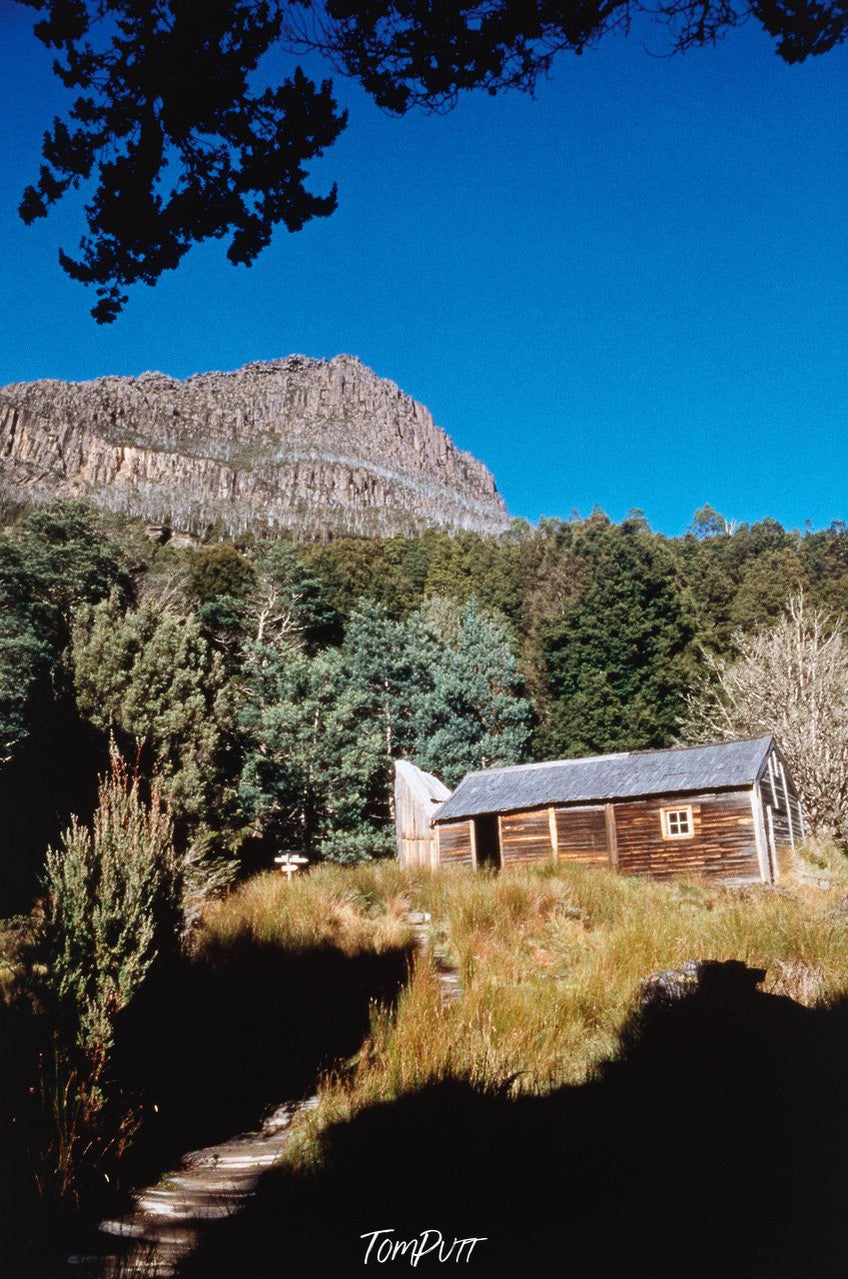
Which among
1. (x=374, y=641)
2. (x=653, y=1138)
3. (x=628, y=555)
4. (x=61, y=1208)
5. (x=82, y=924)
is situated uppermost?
(x=628, y=555)

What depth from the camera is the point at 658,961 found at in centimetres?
763

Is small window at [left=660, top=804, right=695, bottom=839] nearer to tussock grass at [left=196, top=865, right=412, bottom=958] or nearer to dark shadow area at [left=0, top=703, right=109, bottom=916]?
tussock grass at [left=196, top=865, right=412, bottom=958]

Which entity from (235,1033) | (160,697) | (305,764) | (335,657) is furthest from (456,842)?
(235,1033)

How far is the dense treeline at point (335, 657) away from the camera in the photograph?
18.8m

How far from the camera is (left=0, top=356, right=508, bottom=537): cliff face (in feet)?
311

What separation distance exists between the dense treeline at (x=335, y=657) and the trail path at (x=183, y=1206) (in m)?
6.53

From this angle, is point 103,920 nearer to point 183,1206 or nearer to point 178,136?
point 183,1206

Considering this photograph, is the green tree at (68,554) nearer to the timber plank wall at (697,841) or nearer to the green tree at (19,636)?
the green tree at (19,636)

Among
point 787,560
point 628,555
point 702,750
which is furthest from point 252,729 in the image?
point 787,560

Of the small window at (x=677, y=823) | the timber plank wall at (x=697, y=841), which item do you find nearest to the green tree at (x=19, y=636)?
the timber plank wall at (x=697, y=841)

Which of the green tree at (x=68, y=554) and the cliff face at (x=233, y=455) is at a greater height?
the cliff face at (x=233, y=455)

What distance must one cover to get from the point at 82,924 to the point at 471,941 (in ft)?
18.3

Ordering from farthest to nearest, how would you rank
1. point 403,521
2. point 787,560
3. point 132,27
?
point 403,521 → point 787,560 → point 132,27

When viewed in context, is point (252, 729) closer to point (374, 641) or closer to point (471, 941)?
point (374, 641)
